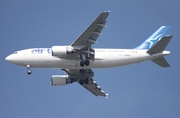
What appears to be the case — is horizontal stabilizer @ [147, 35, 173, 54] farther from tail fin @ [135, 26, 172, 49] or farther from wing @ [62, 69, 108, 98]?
wing @ [62, 69, 108, 98]

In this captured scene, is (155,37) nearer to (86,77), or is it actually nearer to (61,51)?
(86,77)

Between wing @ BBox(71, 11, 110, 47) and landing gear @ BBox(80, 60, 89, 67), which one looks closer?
wing @ BBox(71, 11, 110, 47)

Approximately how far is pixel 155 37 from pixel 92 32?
562 inches

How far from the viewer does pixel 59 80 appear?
7938 centimetres

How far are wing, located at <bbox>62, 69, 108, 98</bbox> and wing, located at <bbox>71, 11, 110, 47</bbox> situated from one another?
7635mm

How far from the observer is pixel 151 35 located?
78.4 meters

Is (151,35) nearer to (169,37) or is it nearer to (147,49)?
(147,49)

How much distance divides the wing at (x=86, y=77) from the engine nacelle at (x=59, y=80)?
0.88m

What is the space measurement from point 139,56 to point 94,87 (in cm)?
1319

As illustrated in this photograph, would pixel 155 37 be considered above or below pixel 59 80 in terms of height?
above

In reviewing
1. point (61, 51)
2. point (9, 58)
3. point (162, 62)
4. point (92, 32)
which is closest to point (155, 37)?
point (162, 62)

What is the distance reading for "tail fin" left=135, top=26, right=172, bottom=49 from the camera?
248ft

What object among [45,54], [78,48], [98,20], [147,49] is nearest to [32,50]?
[45,54]

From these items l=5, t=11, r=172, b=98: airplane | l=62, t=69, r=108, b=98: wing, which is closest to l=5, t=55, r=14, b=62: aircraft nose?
l=5, t=11, r=172, b=98: airplane
